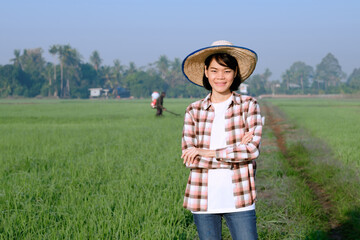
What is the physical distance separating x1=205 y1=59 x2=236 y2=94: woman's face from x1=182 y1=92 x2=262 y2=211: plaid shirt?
0.06 m

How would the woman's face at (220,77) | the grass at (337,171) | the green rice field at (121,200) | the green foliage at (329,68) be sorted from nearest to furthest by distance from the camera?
the woman's face at (220,77), the green rice field at (121,200), the grass at (337,171), the green foliage at (329,68)

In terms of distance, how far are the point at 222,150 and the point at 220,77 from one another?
0.36m

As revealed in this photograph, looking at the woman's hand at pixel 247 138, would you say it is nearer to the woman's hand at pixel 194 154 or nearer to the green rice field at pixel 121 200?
the woman's hand at pixel 194 154

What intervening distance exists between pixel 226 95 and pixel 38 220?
2114 millimetres

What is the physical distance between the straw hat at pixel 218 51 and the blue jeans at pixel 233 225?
0.70m

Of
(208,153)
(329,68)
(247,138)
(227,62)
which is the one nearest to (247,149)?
(247,138)

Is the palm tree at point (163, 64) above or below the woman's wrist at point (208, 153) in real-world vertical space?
above

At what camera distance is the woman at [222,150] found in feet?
5.81

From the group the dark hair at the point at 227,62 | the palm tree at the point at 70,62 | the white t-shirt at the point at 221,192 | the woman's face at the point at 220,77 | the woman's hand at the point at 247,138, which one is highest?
the palm tree at the point at 70,62

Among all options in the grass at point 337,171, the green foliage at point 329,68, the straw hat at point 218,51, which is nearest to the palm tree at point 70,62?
the grass at point 337,171

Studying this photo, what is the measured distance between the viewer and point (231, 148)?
5.80ft

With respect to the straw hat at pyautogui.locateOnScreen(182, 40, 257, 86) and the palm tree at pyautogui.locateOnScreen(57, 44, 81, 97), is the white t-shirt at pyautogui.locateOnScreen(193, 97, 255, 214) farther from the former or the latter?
the palm tree at pyautogui.locateOnScreen(57, 44, 81, 97)

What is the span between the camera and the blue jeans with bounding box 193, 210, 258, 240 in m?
1.76

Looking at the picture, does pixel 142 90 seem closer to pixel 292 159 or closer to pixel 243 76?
pixel 292 159
